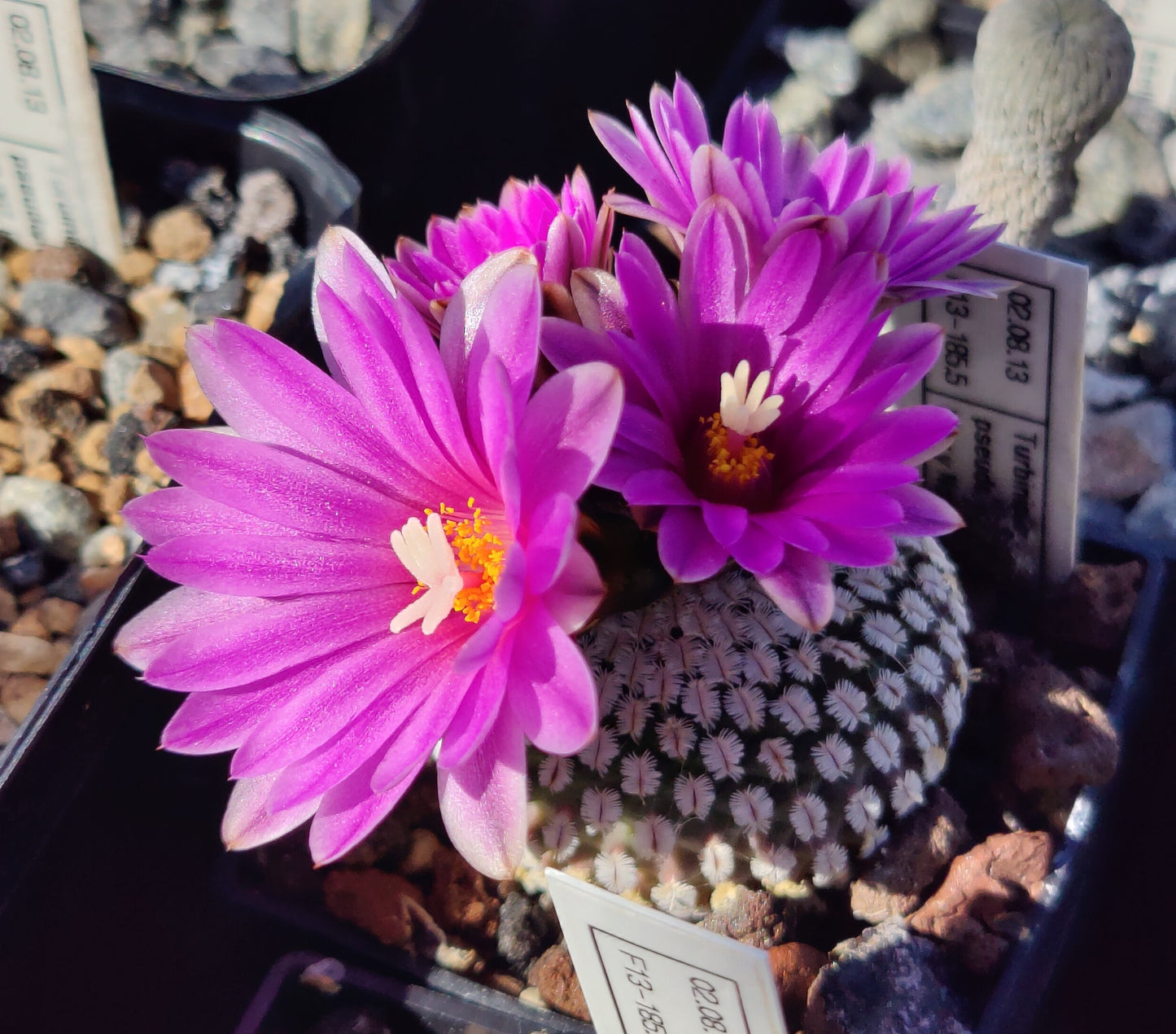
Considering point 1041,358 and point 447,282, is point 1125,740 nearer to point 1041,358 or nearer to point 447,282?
point 1041,358

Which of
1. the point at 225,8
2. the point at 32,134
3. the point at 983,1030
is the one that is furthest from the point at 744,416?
the point at 225,8

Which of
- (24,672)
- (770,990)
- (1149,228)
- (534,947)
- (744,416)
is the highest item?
(744,416)

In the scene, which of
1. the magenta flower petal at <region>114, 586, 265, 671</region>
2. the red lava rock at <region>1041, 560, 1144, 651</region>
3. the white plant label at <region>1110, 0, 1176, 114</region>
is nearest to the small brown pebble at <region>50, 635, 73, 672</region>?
the magenta flower petal at <region>114, 586, 265, 671</region>

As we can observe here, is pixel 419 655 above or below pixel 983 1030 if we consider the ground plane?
above

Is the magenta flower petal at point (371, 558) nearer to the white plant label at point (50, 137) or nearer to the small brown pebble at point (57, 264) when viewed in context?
the white plant label at point (50, 137)

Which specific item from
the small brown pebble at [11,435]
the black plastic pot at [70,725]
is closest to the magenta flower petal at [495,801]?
the black plastic pot at [70,725]

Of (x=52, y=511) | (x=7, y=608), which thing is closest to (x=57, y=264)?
(x=52, y=511)
